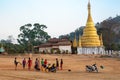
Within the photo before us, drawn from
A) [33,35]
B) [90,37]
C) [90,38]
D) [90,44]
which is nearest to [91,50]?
[90,44]

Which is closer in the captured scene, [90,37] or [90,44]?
[90,44]

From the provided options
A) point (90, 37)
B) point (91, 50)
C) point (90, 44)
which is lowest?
point (91, 50)

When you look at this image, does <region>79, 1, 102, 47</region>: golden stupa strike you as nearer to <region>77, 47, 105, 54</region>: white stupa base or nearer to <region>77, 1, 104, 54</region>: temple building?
<region>77, 1, 104, 54</region>: temple building

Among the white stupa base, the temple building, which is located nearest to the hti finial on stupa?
the temple building

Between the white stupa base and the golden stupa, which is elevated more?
the golden stupa

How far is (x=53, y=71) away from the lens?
28281mm

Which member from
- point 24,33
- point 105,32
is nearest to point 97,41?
point 105,32

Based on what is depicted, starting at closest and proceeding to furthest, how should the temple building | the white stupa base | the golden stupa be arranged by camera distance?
the white stupa base → the temple building → the golden stupa

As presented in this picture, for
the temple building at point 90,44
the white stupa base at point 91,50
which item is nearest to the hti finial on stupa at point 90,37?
the temple building at point 90,44

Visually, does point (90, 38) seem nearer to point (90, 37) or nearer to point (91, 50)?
point (90, 37)

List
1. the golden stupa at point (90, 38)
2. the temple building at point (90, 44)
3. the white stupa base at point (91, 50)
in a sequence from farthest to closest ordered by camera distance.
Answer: the golden stupa at point (90, 38)
the temple building at point (90, 44)
the white stupa base at point (91, 50)

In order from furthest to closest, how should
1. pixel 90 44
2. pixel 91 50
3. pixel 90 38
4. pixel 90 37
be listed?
pixel 90 37 < pixel 90 38 < pixel 91 50 < pixel 90 44

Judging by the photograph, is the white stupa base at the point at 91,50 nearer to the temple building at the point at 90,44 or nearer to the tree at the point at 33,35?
the temple building at the point at 90,44

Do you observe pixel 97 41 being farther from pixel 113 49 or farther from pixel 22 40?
pixel 22 40
